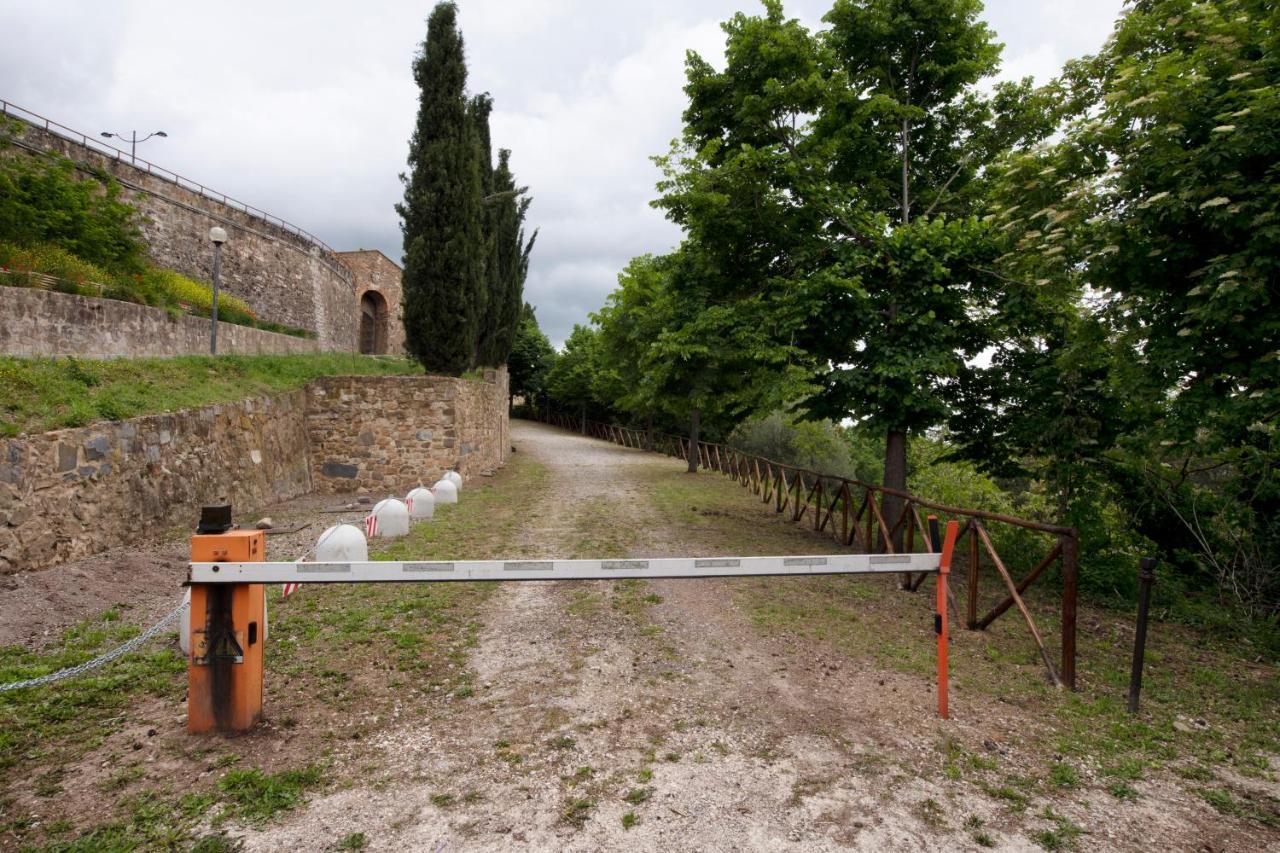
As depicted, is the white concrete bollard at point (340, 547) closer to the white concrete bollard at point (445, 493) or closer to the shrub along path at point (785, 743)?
the shrub along path at point (785, 743)

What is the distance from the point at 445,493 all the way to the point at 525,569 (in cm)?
856

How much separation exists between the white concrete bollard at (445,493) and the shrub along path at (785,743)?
5.55 metres

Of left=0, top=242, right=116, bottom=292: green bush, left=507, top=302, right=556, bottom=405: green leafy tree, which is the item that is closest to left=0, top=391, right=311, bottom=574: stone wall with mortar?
left=0, top=242, right=116, bottom=292: green bush

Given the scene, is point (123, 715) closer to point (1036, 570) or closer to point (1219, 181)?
point (1036, 570)

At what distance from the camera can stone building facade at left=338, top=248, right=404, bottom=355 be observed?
3253 cm

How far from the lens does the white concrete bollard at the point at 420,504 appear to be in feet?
31.6

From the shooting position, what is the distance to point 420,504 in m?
9.73

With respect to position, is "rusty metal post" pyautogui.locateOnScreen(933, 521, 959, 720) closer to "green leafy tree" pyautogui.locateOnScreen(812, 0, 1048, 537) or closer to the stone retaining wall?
"green leafy tree" pyautogui.locateOnScreen(812, 0, 1048, 537)

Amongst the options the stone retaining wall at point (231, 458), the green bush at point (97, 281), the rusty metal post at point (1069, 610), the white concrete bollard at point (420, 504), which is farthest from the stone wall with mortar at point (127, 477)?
the rusty metal post at point (1069, 610)

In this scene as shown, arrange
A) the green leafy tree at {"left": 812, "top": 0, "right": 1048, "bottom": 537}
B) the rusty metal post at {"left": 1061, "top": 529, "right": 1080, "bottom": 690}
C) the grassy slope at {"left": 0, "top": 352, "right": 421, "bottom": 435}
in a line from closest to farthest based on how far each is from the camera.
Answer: the rusty metal post at {"left": 1061, "top": 529, "right": 1080, "bottom": 690} → the grassy slope at {"left": 0, "top": 352, "right": 421, "bottom": 435} → the green leafy tree at {"left": 812, "top": 0, "right": 1048, "bottom": 537}

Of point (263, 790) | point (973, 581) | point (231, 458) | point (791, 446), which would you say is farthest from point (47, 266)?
point (791, 446)

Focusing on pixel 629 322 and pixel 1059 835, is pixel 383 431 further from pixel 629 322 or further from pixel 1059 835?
pixel 1059 835

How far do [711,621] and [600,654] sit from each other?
49.0 inches

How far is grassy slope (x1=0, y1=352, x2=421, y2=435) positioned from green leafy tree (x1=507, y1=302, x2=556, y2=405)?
28.9 meters
